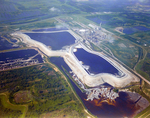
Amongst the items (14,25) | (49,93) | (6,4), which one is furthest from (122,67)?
(6,4)

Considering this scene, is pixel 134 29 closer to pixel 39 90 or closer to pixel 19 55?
pixel 19 55

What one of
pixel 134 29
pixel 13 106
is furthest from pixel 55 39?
pixel 134 29

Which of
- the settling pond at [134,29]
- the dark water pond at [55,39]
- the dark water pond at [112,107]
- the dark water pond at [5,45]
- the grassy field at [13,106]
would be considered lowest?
the dark water pond at [112,107]

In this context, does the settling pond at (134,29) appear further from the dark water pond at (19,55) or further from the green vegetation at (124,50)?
the dark water pond at (19,55)

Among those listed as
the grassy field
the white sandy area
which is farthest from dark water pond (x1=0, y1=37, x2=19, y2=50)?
the grassy field

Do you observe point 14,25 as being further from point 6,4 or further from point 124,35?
point 124,35

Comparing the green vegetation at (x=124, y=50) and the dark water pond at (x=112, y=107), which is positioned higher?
the green vegetation at (x=124, y=50)

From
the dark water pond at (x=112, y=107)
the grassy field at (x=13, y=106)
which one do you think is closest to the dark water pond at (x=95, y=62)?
the dark water pond at (x=112, y=107)
